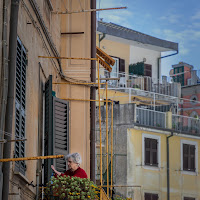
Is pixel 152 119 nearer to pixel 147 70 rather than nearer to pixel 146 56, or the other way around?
pixel 147 70

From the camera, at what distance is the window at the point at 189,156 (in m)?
37.4

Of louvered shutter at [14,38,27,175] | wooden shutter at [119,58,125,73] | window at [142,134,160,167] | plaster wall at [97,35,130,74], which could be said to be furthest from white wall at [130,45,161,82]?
louvered shutter at [14,38,27,175]

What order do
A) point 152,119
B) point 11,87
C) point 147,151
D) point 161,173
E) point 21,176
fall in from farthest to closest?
1. point 152,119
2. point 161,173
3. point 147,151
4. point 21,176
5. point 11,87

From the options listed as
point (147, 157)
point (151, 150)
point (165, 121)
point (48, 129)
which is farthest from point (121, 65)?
point (48, 129)

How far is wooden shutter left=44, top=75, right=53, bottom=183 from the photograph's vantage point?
12.2 metres

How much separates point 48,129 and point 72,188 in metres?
2.48

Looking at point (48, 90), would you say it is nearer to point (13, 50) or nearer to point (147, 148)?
point (13, 50)

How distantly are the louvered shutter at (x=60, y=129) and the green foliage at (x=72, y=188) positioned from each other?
9.47 feet

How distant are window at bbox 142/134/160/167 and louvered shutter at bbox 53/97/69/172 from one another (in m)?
21.3

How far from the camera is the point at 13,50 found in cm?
980

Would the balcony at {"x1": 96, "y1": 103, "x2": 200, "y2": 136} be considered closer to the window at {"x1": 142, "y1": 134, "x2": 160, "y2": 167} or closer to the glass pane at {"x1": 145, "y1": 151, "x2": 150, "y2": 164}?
the window at {"x1": 142, "y1": 134, "x2": 160, "y2": 167}

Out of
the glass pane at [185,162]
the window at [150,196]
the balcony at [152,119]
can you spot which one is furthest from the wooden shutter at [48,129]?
the glass pane at [185,162]

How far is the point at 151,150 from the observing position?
3591 cm

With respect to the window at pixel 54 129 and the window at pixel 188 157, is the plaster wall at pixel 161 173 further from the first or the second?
the window at pixel 54 129
